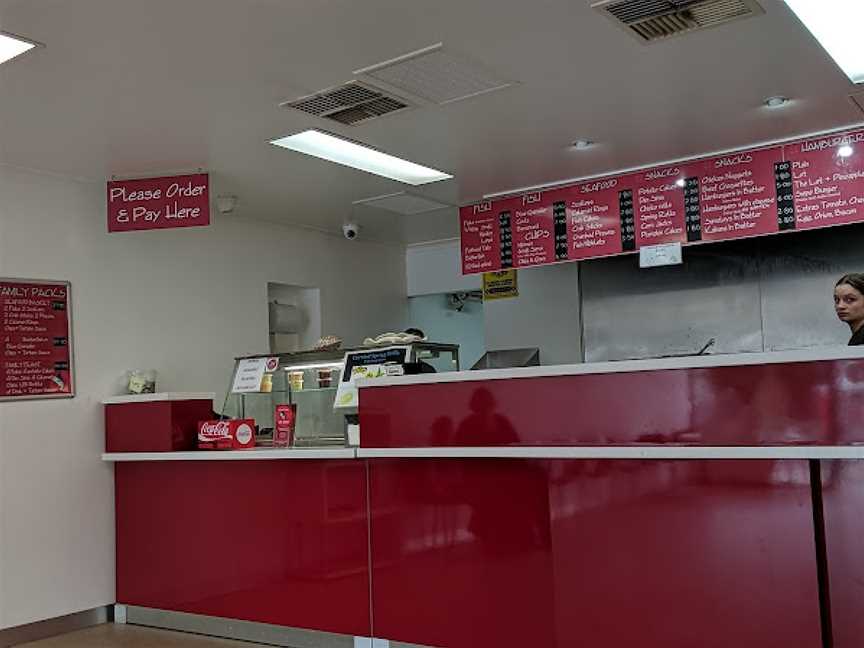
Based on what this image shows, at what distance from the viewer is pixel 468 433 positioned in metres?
3.79

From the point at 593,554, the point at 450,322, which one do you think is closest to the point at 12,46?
the point at 593,554

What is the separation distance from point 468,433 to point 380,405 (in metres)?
0.51

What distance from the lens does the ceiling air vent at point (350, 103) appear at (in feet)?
13.1

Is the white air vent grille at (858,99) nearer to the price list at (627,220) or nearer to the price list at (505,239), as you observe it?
the price list at (627,220)

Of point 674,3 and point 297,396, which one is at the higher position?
point 674,3

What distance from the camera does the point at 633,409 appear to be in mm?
3354

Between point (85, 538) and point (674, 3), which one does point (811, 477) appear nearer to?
point (674, 3)

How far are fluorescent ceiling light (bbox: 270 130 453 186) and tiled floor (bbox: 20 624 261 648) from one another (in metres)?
2.65

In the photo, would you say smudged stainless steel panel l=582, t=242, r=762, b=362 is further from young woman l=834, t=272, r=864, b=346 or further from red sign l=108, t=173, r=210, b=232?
red sign l=108, t=173, r=210, b=232

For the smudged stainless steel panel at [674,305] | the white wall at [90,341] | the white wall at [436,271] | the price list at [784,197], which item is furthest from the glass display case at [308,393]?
the white wall at [436,271]

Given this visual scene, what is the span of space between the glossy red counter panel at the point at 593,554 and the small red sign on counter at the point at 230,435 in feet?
3.19

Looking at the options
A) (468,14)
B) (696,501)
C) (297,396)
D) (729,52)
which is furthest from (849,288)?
(297,396)

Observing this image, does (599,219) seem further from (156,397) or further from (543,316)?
(156,397)

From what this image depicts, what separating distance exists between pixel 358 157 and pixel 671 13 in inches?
89.1
